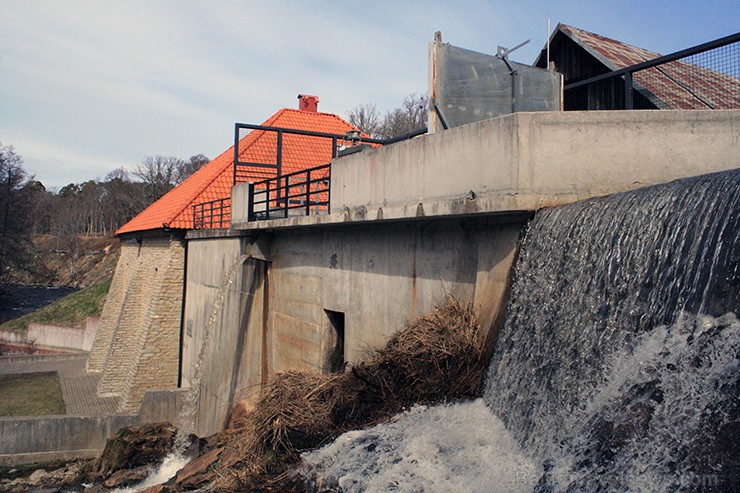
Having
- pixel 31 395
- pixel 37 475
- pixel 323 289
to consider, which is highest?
pixel 323 289

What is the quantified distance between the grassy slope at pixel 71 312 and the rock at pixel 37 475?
1647 centimetres

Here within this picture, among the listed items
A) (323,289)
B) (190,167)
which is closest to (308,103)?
(323,289)

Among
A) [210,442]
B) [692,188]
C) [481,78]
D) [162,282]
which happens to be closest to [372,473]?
[692,188]

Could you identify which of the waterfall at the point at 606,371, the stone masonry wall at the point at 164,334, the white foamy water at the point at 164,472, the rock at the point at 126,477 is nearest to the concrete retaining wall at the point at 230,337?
the white foamy water at the point at 164,472

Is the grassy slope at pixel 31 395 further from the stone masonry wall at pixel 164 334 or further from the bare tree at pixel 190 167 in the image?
the bare tree at pixel 190 167

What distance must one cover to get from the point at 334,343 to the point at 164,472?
610 centimetres

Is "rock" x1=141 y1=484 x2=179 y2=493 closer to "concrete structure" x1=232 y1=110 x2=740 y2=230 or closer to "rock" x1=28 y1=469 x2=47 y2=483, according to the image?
"rock" x1=28 y1=469 x2=47 y2=483

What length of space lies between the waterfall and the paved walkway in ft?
44.2

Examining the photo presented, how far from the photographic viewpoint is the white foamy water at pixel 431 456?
4.72m

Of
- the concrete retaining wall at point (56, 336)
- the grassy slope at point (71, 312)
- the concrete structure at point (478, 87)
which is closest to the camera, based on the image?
the concrete structure at point (478, 87)

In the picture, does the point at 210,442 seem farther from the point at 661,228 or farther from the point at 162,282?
the point at 661,228

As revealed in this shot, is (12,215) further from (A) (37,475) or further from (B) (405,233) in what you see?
(B) (405,233)

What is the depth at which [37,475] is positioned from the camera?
14.7m

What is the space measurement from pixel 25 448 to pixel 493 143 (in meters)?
14.4
